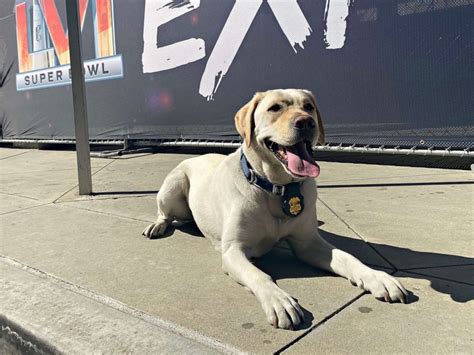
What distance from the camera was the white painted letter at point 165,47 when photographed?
8180 millimetres

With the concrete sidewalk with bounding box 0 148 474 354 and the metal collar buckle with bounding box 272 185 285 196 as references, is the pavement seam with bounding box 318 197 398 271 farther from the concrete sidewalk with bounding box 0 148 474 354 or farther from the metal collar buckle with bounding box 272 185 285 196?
the metal collar buckle with bounding box 272 185 285 196

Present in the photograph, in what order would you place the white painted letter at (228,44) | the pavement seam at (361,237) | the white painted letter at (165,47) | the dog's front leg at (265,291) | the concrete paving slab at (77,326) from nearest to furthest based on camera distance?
Answer: the concrete paving slab at (77,326)
the dog's front leg at (265,291)
the pavement seam at (361,237)
the white painted letter at (228,44)
the white painted letter at (165,47)

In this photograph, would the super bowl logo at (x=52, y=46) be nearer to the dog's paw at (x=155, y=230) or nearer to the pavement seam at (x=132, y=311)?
the dog's paw at (x=155, y=230)

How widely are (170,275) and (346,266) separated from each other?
1.12 metres

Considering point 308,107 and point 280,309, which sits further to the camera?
point 308,107

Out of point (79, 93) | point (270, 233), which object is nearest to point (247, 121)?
point (270, 233)

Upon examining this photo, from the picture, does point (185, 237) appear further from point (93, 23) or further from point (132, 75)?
point (93, 23)

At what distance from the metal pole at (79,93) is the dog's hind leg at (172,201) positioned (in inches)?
76.5

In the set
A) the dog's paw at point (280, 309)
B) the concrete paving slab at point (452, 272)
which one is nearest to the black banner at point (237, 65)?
the concrete paving slab at point (452, 272)

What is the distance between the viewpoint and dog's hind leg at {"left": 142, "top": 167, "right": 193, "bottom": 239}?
404 cm

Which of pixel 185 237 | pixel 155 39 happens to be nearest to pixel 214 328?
pixel 185 237

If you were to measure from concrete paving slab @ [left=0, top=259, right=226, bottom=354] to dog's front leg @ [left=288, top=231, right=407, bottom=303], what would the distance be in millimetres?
951

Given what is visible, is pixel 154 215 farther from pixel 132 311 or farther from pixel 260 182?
pixel 132 311

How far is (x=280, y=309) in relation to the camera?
2.36 m
